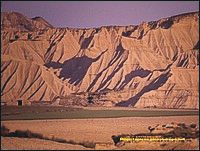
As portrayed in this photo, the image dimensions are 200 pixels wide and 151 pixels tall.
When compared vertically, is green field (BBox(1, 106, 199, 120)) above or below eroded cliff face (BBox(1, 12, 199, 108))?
below

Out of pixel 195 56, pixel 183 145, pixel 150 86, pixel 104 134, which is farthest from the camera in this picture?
pixel 195 56

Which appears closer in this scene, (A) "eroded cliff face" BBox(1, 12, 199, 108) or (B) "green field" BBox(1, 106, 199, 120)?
(B) "green field" BBox(1, 106, 199, 120)

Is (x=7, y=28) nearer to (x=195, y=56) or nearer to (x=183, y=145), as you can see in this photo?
(x=195, y=56)

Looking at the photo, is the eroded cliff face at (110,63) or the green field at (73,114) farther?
the eroded cliff face at (110,63)

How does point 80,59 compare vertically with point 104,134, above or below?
above

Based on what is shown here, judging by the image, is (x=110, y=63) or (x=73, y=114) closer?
(x=73, y=114)

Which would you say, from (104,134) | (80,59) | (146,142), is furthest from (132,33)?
(146,142)

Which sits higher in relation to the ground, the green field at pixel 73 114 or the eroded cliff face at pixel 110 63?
the eroded cliff face at pixel 110 63

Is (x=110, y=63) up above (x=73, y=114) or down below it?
above
